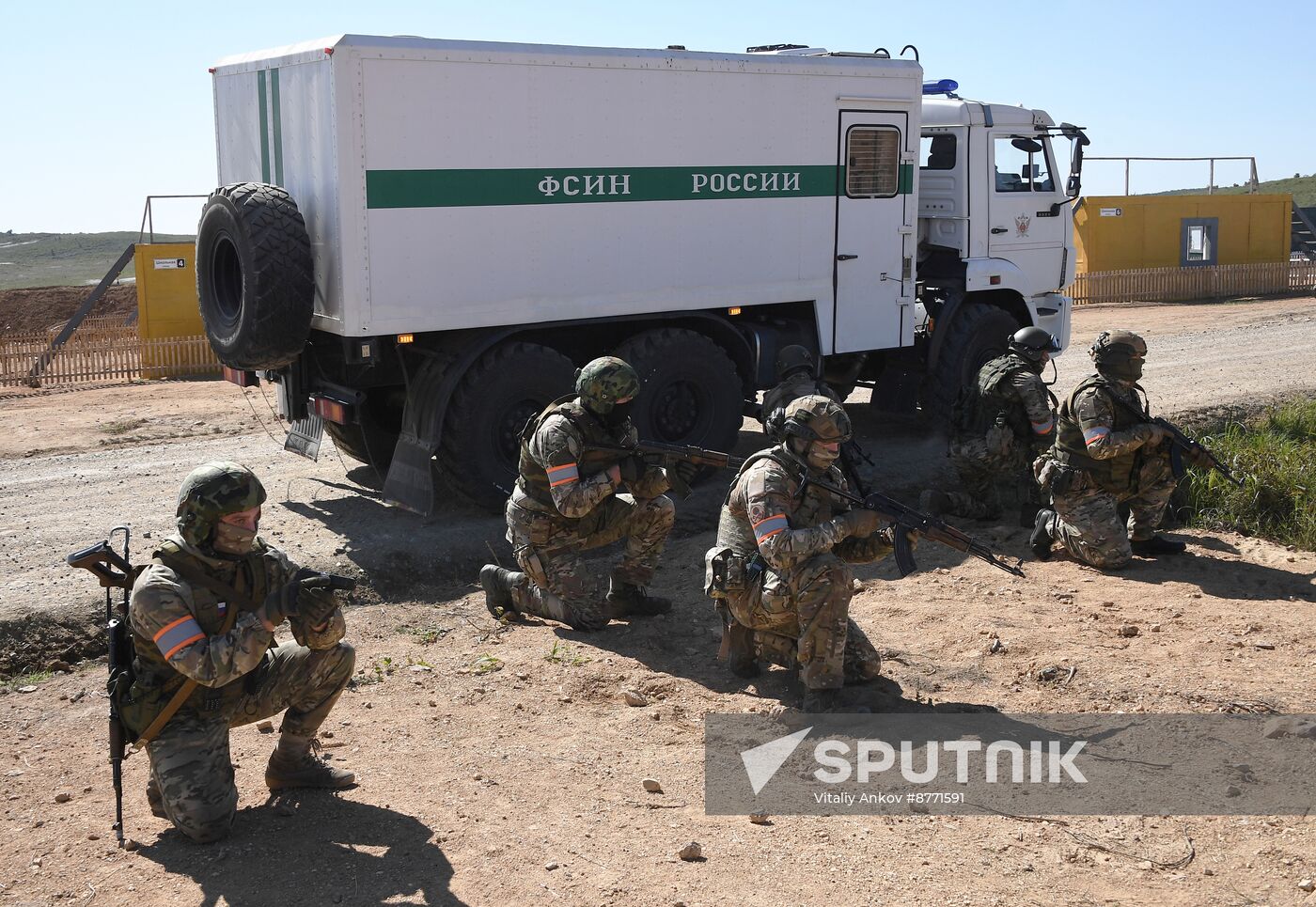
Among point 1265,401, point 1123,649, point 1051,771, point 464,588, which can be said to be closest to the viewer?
point 1051,771

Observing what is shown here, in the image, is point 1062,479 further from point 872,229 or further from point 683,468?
point 872,229

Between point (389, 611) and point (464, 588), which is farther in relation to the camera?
point (464, 588)

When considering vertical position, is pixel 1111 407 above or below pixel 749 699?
above

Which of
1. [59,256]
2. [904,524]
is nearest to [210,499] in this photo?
[904,524]

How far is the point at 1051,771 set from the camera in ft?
16.9

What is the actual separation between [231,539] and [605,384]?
9.18ft

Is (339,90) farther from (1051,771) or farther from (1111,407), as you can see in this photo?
(1051,771)

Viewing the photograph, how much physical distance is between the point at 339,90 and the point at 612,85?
2006 millimetres

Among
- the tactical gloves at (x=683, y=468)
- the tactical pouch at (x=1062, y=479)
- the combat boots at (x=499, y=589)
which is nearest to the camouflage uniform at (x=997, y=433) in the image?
the tactical pouch at (x=1062, y=479)

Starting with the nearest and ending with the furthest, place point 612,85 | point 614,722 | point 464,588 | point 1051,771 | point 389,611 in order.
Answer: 1. point 1051,771
2. point 614,722
3. point 389,611
4. point 464,588
5. point 612,85

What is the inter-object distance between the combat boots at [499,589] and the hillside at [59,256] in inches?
1081

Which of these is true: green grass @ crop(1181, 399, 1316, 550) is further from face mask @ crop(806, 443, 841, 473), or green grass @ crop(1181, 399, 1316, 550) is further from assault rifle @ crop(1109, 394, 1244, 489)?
face mask @ crop(806, 443, 841, 473)

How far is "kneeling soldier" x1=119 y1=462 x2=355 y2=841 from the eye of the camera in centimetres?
448

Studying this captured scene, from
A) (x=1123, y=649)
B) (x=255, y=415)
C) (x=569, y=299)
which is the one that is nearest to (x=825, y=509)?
(x=1123, y=649)
